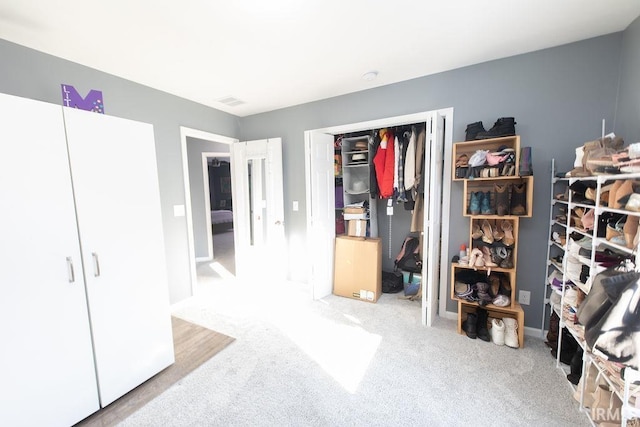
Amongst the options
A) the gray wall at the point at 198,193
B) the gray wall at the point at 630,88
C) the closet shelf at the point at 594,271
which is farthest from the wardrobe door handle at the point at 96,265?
the gray wall at the point at 630,88

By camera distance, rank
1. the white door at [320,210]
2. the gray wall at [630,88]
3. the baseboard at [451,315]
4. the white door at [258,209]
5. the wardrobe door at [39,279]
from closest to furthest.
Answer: the wardrobe door at [39,279] < the gray wall at [630,88] < the baseboard at [451,315] < the white door at [320,210] < the white door at [258,209]

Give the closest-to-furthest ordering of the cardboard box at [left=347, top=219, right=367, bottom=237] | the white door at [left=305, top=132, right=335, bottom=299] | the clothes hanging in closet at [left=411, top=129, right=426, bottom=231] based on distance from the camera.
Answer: the clothes hanging in closet at [left=411, top=129, right=426, bottom=231] → the white door at [left=305, top=132, right=335, bottom=299] → the cardboard box at [left=347, top=219, right=367, bottom=237]

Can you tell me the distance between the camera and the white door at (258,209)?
3.42 meters

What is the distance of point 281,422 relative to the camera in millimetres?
1464

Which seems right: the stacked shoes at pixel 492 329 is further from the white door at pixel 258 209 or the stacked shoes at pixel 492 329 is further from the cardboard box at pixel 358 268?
the white door at pixel 258 209

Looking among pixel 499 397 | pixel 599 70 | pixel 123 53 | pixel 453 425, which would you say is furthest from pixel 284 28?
pixel 499 397

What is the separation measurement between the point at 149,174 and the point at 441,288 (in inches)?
111

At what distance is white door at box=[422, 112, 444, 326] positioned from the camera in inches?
88.3

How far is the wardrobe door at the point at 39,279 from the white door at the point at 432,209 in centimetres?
256

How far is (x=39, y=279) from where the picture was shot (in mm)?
1286

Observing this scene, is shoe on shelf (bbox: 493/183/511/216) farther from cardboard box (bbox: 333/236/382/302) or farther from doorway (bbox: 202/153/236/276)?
doorway (bbox: 202/153/236/276)

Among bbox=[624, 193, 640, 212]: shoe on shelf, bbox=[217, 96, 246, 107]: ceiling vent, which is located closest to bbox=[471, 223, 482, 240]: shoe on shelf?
bbox=[624, 193, 640, 212]: shoe on shelf

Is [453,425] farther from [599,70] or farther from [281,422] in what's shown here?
[599,70]

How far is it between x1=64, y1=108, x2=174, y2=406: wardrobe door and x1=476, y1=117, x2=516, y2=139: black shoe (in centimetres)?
262
